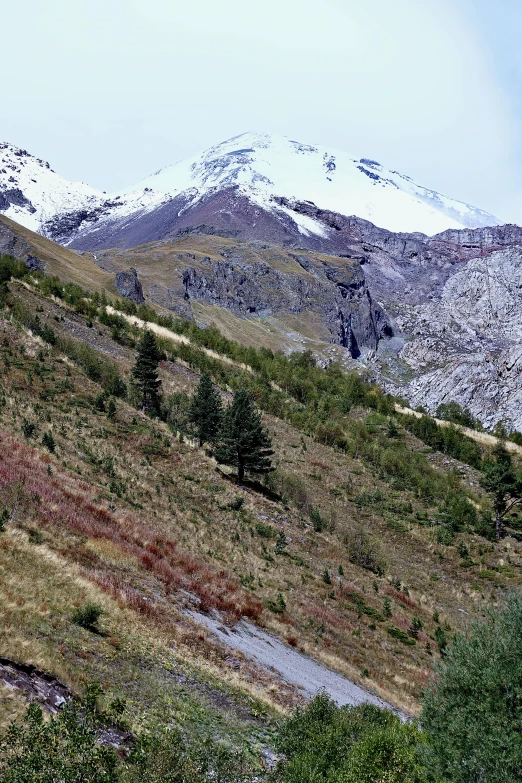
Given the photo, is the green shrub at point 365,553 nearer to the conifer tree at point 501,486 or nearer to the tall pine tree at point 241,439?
the tall pine tree at point 241,439

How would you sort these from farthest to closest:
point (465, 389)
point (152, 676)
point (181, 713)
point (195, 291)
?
point (195, 291) < point (465, 389) < point (152, 676) < point (181, 713)

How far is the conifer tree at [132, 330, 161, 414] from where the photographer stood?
43.1 meters

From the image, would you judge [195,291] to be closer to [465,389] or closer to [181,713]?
[465,389]

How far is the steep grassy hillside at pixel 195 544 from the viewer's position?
11.2m

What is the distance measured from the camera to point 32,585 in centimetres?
1075

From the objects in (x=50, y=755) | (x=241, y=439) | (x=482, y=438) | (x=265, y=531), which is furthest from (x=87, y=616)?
(x=482, y=438)

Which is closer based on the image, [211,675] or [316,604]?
[211,675]

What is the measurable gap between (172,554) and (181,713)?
10.3m

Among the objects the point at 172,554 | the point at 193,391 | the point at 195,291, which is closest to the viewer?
the point at 172,554

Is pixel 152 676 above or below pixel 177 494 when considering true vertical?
above

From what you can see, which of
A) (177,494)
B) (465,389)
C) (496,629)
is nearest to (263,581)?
(177,494)

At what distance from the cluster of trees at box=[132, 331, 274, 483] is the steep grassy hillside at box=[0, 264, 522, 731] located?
157 cm

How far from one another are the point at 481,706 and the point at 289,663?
7028 mm

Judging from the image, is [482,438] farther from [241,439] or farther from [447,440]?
[241,439]
